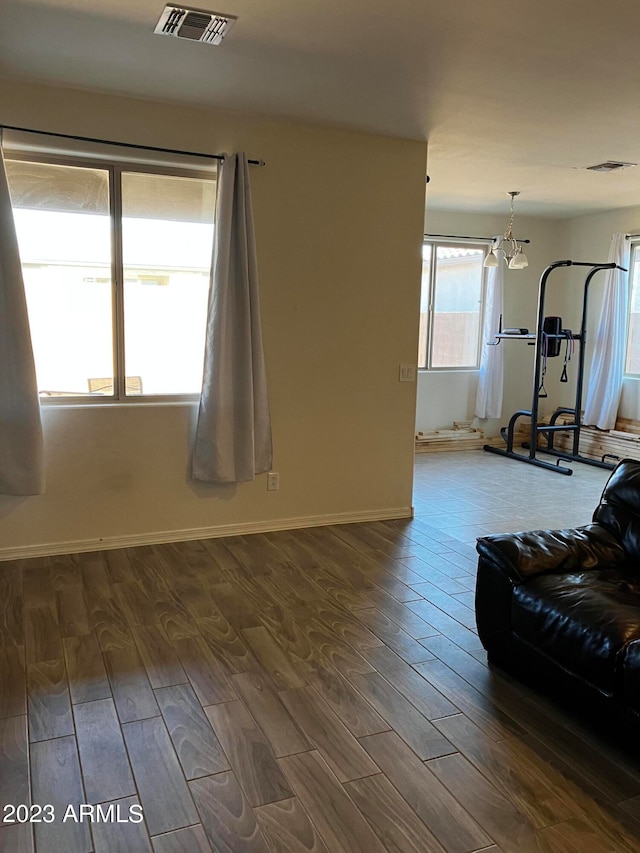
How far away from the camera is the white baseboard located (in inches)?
152

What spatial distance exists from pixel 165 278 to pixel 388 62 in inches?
68.3

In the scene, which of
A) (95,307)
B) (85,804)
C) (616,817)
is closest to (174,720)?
(85,804)

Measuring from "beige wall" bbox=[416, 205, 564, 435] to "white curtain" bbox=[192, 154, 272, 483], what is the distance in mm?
3721

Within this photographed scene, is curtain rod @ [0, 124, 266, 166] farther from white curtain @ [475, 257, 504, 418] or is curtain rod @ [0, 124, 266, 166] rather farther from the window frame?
white curtain @ [475, 257, 504, 418]

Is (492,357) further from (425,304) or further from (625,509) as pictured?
(625,509)

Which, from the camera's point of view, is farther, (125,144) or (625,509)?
(125,144)

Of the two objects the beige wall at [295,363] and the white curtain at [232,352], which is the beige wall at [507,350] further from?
the white curtain at [232,352]

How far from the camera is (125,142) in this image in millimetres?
3709

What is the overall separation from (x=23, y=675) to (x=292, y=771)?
3.86ft

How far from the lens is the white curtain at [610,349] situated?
22.6ft

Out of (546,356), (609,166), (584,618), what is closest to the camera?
(584,618)

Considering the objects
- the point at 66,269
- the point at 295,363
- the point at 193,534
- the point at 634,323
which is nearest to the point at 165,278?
the point at 66,269

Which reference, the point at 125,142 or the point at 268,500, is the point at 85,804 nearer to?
the point at 268,500

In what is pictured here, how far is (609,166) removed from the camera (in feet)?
16.6
